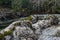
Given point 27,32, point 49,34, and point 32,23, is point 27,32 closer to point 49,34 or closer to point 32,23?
point 49,34

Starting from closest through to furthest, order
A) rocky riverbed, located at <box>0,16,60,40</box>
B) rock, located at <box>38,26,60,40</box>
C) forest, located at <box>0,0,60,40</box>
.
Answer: rocky riverbed, located at <box>0,16,60,40</box> → forest, located at <box>0,0,60,40</box> → rock, located at <box>38,26,60,40</box>

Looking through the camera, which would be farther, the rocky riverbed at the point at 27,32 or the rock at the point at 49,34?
the rock at the point at 49,34

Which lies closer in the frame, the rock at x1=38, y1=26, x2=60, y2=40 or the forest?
the forest

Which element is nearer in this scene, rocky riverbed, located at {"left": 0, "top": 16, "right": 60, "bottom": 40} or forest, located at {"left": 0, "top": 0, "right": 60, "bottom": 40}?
rocky riverbed, located at {"left": 0, "top": 16, "right": 60, "bottom": 40}

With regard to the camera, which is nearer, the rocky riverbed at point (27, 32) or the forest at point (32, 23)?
the rocky riverbed at point (27, 32)

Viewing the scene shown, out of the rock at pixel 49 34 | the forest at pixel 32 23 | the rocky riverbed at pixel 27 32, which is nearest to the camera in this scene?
the rocky riverbed at pixel 27 32

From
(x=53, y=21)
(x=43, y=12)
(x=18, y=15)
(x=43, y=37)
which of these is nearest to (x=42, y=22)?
(x=53, y=21)

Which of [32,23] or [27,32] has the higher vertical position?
[27,32]

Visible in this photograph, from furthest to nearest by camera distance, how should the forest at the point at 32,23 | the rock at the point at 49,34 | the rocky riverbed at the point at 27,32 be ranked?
the rock at the point at 49,34
the forest at the point at 32,23
the rocky riverbed at the point at 27,32

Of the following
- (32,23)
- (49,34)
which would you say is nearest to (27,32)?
(49,34)

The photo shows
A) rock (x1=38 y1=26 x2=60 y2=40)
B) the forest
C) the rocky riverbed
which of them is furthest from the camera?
rock (x1=38 y1=26 x2=60 y2=40)

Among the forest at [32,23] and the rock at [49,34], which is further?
the rock at [49,34]

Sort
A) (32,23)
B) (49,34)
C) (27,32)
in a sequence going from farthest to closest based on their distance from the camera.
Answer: (32,23) < (49,34) < (27,32)

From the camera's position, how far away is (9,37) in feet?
43.4
